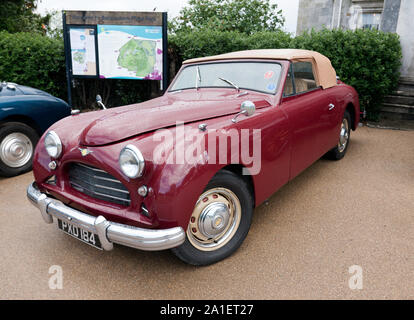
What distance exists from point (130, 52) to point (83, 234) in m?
5.55

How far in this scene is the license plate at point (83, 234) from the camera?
2156mm

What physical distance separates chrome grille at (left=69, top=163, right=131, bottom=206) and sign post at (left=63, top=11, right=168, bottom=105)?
4.87 meters

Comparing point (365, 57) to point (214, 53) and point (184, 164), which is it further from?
point (184, 164)

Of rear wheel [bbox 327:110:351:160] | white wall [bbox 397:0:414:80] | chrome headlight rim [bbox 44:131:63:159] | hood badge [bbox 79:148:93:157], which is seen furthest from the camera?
white wall [bbox 397:0:414:80]

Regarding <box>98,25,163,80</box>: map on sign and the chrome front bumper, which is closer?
the chrome front bumper

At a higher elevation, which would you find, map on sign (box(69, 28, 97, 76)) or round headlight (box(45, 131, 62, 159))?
map on sign (box(69, 28, 97, 76))

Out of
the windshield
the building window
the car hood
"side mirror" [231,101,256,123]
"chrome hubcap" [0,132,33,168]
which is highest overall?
the building window

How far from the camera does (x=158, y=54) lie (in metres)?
6.91

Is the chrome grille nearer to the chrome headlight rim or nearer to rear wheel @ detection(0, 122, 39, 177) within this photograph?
the chrome headlight rim

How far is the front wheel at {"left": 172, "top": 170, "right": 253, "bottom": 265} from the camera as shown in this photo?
7.53 ft

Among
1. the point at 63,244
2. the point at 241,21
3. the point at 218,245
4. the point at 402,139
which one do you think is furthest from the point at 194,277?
the point at 241,21

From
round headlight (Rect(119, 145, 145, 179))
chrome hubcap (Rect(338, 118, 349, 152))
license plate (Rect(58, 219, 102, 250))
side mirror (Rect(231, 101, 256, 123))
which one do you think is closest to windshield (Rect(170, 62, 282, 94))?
side mirror (Rect(231, 101, 256, 123))

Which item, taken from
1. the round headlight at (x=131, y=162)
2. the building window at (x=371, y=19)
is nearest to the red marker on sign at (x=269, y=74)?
the round headlight at (x=131, y=162)

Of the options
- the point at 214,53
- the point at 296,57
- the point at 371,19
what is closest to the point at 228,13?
the point at 371,19
